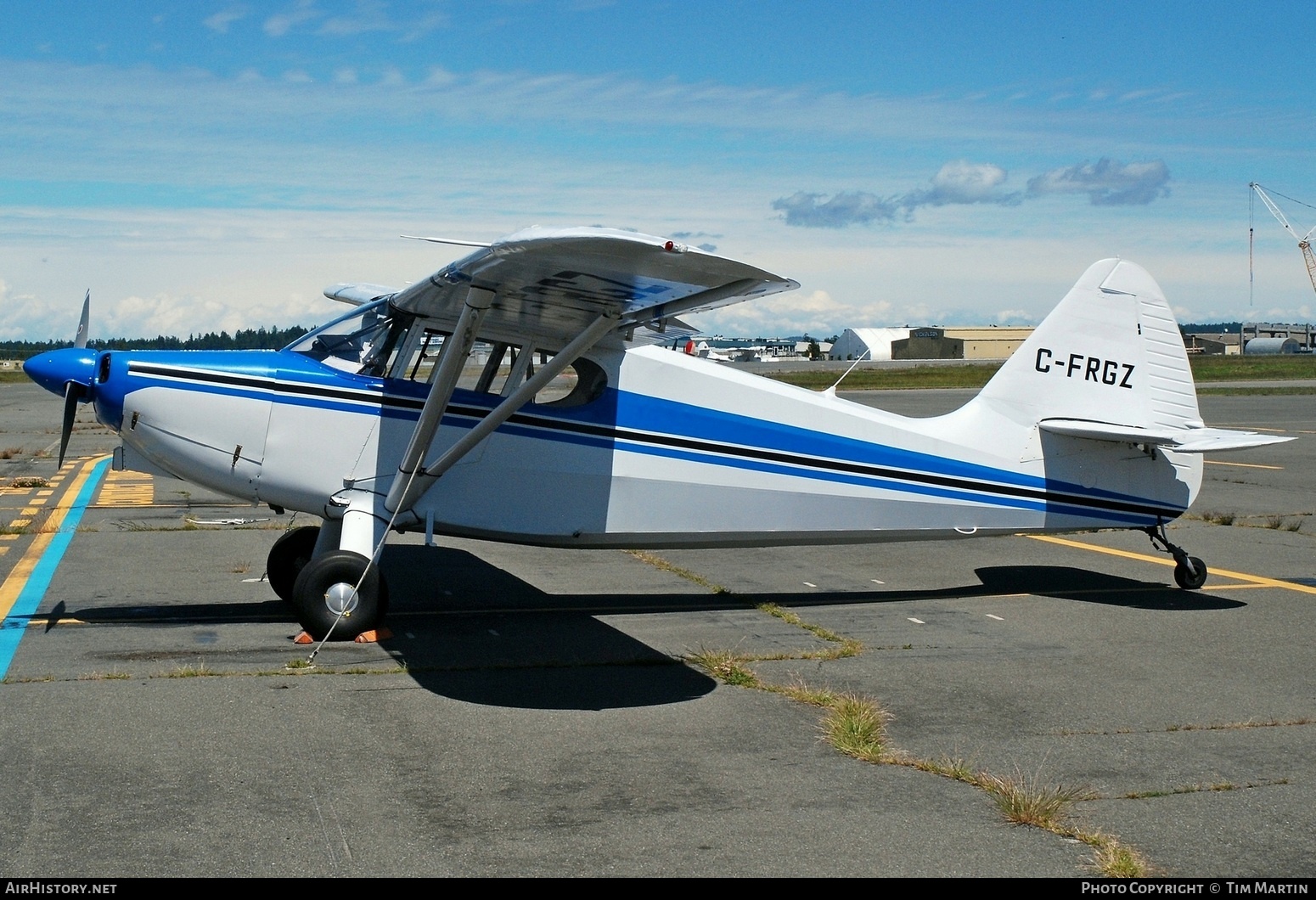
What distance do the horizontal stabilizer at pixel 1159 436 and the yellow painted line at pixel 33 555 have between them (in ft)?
26.6

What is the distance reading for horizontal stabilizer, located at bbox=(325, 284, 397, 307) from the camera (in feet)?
36.3

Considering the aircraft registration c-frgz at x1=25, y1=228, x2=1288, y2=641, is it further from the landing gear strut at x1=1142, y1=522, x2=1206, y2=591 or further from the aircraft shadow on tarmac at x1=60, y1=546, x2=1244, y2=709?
the aircraft shadow on tarmac at x1=60, y1=546, x2=1244, y2=709

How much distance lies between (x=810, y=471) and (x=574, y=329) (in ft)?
6.86

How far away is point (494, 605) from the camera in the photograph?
30.2 feet

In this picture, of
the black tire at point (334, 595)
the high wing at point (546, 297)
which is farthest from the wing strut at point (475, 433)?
the black tire at point (334, 595)

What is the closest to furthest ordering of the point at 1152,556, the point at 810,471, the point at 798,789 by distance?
the point at 798,789 → the point at 810,471 → the point at 1152,556

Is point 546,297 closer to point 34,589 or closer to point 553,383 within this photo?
point 553,383

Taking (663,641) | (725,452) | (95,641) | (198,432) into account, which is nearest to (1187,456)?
(725,452)

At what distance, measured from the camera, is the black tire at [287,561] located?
29.4 ft

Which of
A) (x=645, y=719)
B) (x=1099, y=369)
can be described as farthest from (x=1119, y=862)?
(x=1099, y=369)

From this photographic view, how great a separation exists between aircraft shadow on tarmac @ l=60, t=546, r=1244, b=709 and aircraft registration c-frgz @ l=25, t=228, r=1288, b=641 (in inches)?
23.1

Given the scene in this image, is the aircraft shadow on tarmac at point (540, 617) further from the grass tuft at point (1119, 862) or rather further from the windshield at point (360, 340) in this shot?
the grass tuft at point (1119, 862)

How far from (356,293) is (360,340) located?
10.0ft
